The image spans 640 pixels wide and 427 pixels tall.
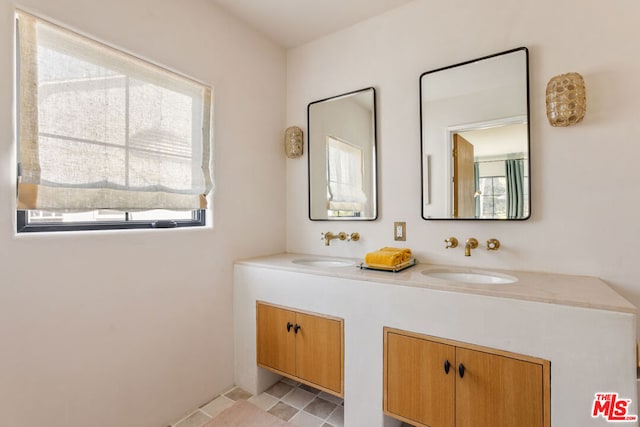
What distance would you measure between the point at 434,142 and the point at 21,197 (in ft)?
6.74

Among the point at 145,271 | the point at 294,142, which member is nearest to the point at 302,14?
the point at 294,142

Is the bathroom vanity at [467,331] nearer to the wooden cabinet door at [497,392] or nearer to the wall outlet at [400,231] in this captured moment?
the wooden cabinet door at [497,392]

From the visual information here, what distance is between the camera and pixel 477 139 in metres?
1.73

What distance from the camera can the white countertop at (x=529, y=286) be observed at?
3.55 ft

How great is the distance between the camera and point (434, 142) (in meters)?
1.86

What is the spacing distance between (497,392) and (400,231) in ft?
3.28

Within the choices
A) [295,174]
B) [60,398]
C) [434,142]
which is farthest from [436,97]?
[60,398]

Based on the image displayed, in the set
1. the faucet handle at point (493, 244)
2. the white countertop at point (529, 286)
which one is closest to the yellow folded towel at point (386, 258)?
the white countertop at point (529, 286)

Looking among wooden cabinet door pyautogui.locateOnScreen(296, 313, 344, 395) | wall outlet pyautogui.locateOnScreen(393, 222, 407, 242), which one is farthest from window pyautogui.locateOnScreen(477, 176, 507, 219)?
wooden cabinet door pyautogui.locateOnScreen(296, 313, 344, 395)

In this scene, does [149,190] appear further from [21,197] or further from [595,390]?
[595,390]

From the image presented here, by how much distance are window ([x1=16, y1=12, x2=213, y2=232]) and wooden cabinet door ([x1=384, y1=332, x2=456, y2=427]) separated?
1.39 meters

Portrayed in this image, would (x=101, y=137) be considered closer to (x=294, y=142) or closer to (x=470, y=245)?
(x=294, y=142)

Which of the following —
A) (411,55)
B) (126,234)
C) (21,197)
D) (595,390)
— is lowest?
(595,390)

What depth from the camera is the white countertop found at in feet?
3.55
